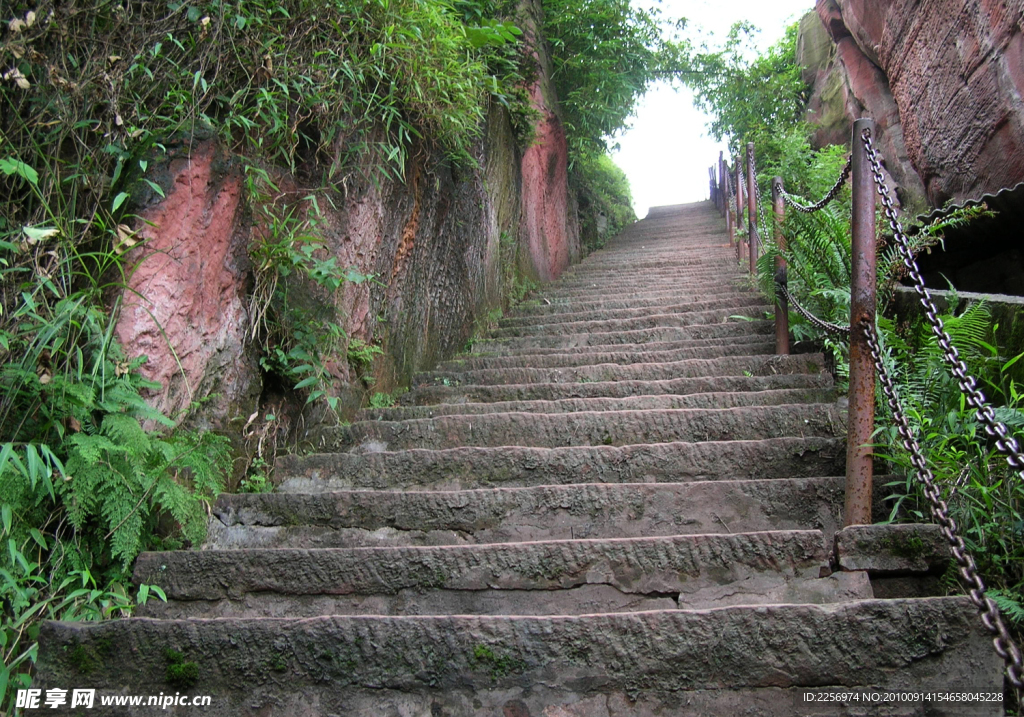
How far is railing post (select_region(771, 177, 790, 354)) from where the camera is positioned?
3742 millimetres

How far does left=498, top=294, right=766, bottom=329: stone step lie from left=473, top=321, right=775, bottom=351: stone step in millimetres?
313

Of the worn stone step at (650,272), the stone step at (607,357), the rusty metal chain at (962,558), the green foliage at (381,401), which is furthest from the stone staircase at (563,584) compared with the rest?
the worn stone step at (650,272)

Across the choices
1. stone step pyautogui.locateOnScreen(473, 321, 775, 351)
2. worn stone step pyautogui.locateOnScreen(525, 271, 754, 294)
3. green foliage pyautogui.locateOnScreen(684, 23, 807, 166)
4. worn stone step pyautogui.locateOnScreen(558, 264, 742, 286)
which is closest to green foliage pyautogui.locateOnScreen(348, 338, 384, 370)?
stone step pyautogui.locateOnScreen(473, 321, 775, 351)

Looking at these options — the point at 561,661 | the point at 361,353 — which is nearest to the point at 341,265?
the point at 361,353

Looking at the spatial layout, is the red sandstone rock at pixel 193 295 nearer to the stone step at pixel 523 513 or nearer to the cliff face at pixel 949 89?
the stone step at pixel 523 513

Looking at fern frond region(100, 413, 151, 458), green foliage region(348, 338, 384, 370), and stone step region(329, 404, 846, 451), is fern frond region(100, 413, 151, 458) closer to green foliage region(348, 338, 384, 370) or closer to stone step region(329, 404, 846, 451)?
stone step region(329, 404, 846, 451)

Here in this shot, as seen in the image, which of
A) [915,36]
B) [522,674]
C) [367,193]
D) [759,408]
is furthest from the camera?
[915,36]

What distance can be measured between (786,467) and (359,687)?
5.75ft

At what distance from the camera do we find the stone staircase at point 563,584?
1604 millimetres

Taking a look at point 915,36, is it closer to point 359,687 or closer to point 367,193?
point 367,193

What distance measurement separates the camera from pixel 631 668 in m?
1.64

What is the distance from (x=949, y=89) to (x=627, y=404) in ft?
12.7

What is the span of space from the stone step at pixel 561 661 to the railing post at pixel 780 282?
2376mm

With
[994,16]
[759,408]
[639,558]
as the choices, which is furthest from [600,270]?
[639,558]
